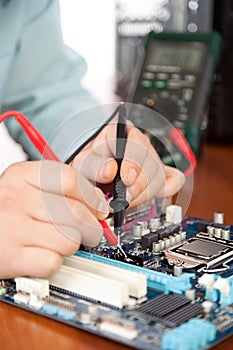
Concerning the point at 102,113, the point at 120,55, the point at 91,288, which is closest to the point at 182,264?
the point at 91,288

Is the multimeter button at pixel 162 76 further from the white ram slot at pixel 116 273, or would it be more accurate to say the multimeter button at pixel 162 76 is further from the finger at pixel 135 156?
the white ram slot at pixel 116 273

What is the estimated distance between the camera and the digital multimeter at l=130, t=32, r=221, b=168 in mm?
1434

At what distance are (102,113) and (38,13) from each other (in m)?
0.41

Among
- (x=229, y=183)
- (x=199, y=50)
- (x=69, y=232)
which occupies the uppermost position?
(x=199, y=50)

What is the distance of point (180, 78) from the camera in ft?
4.84

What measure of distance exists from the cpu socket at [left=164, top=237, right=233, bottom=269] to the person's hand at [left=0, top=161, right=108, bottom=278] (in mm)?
101

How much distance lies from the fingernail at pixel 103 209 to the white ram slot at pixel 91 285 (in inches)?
4.0

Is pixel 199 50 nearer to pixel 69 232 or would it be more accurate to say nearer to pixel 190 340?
pixel 69 232

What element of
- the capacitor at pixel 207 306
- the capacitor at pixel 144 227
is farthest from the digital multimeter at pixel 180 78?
the capacitor at pixel 207 306

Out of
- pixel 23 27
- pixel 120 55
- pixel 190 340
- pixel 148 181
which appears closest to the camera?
pixel 190 340

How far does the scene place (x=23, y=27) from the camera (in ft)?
4.42

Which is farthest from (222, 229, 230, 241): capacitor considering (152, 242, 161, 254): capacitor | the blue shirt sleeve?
the blue shirt sleeve

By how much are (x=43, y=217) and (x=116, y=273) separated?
11cm

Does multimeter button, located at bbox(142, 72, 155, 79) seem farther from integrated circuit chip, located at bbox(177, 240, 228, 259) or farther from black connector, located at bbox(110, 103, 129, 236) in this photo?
integrated circuit chip, located at bbox(177, 240, 228, 259)
